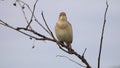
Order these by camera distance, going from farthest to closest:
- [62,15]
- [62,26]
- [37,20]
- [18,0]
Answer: [62,26] < [62,15] < [18,0] < [37,20]

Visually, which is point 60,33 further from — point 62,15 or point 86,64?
point 86,64

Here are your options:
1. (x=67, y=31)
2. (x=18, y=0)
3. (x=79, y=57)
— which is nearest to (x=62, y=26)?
(x=67, y=31)

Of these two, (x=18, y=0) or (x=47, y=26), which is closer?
(x=47, y=26)

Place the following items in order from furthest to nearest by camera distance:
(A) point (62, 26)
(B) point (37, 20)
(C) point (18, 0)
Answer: (A) point (62, 26) < (C) point (18, 0) < (B) point (37, 20)

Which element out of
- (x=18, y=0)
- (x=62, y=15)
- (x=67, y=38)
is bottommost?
(x=67, y=38)

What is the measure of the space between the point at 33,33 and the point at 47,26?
3.0 inches

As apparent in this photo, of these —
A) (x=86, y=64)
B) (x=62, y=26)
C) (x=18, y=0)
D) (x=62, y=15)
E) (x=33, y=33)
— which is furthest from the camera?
(x=62, y=26)

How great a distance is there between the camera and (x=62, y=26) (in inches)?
119

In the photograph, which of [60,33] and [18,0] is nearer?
[18,0]

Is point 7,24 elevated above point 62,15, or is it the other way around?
point 7,24

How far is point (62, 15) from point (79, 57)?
165cm

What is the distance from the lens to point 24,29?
4.24ft

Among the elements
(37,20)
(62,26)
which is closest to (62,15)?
(62,26)

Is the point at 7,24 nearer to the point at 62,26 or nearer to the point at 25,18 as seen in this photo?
the point at 25,18
